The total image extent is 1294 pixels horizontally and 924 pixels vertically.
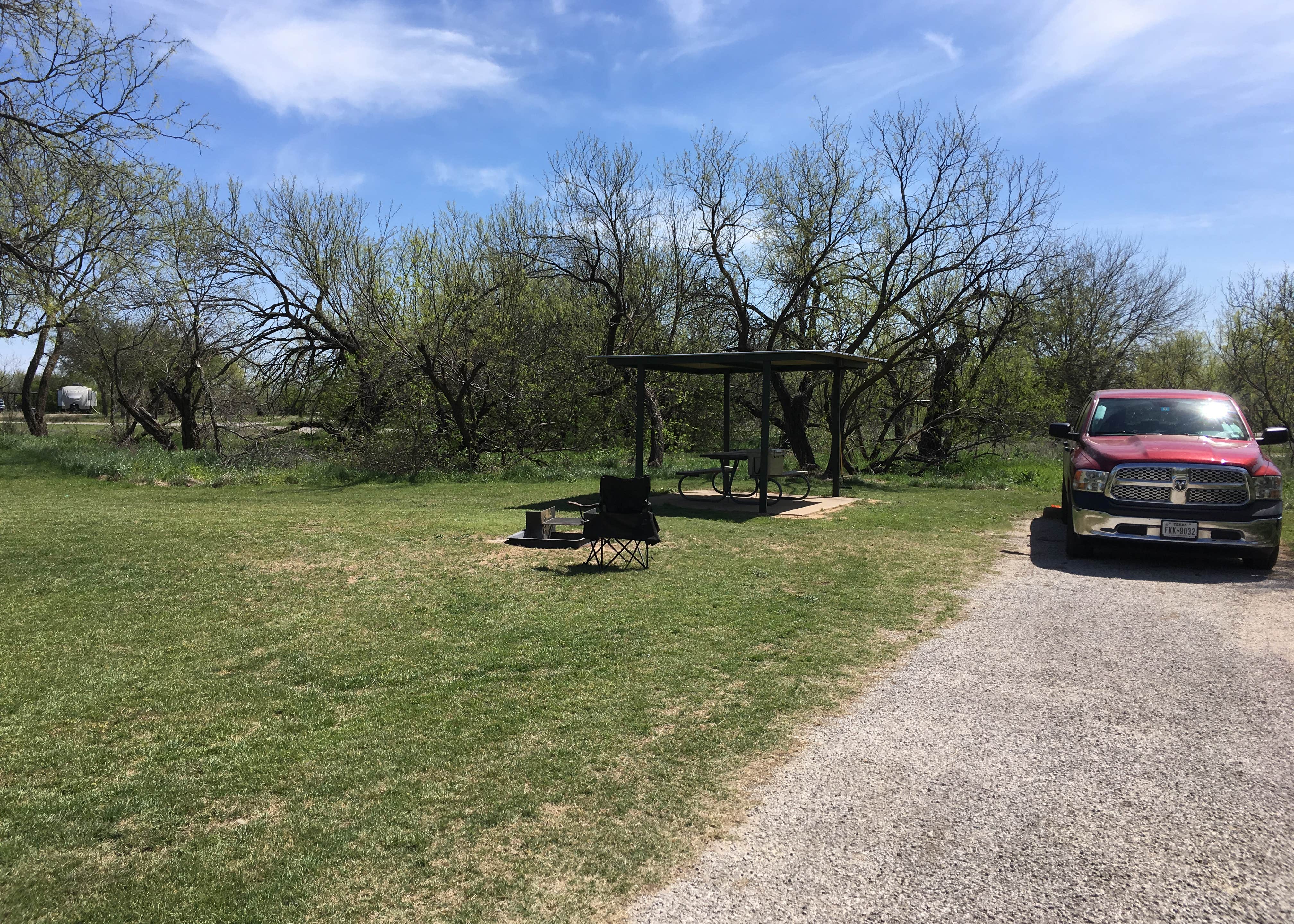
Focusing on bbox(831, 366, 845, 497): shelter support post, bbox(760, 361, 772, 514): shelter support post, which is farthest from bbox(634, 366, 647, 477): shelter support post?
bbox(831, 366, 845, 497): shelter support post

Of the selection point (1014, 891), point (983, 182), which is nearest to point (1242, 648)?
point (1014, 891)

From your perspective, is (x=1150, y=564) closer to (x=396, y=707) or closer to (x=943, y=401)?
(x=396, y=707)

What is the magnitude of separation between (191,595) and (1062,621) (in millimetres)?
6747

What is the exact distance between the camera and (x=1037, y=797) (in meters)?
3.24

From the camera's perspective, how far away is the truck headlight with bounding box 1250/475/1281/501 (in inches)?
306

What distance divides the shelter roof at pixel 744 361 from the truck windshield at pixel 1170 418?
369 cm

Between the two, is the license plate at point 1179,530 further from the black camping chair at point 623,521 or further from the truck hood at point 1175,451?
the black camping chair at point 623,521

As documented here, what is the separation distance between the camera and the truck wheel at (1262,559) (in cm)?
794

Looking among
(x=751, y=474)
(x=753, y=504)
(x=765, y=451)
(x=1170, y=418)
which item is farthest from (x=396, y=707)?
(x=753, y=504)

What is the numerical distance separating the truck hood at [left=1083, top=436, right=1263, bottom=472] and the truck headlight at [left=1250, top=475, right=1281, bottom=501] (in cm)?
11

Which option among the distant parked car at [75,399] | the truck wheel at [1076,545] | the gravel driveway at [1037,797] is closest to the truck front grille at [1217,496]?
the truck wheel at [1076,545]

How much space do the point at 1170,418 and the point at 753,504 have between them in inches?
225

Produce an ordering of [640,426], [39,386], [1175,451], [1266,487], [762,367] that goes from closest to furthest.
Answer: [1266,487] → [1175,451] → [640,426] → [762,367] → [39,386]

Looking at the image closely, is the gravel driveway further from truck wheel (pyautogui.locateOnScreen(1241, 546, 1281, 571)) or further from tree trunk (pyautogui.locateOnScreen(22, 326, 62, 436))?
tree trunk (pyautogui.locateOnScreen(22, 326, 62, 436))
